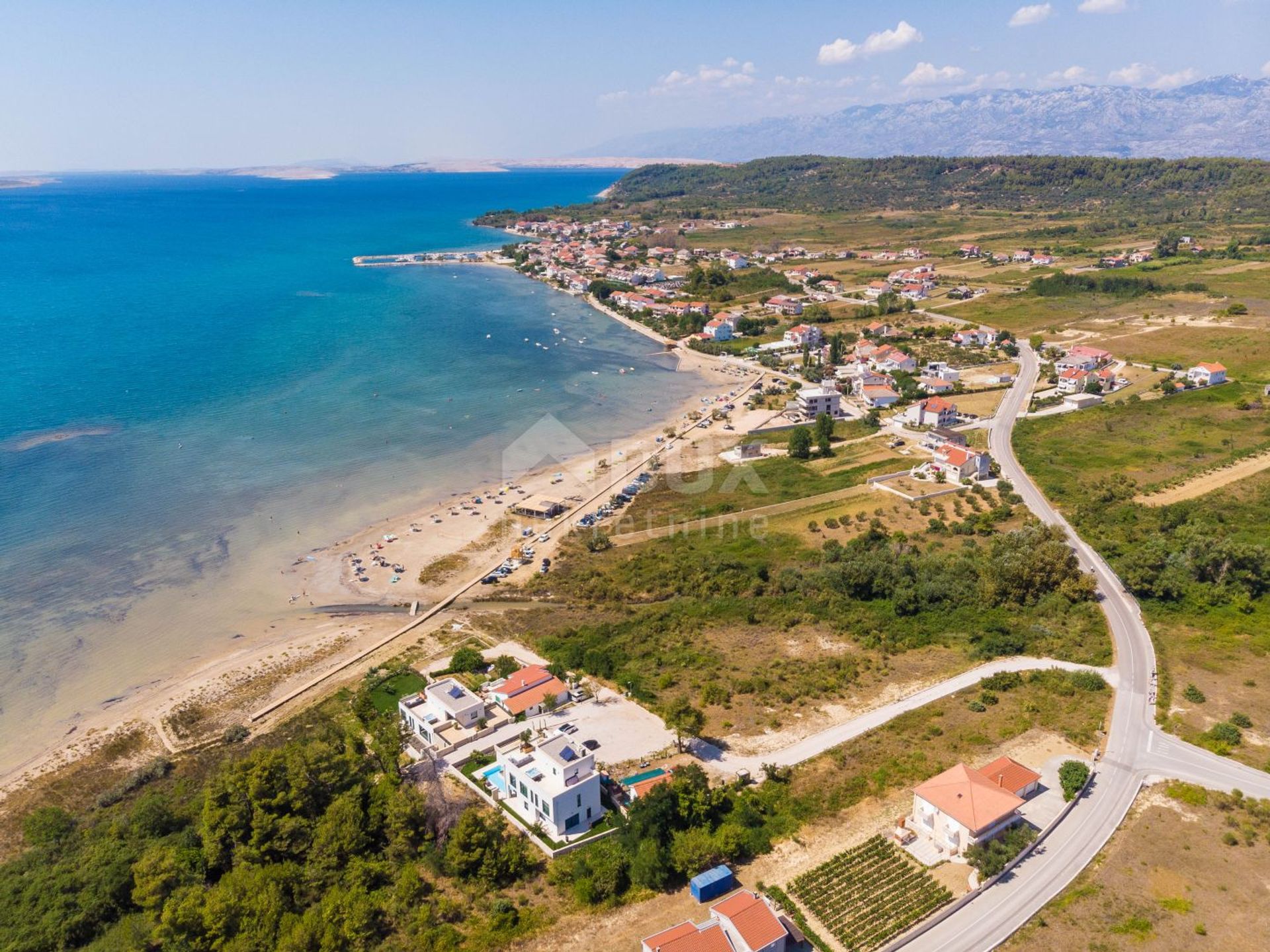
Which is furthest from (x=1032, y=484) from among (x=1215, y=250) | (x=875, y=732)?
(x=1215, y=250)

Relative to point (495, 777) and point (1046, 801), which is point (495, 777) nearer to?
point (495, 777)

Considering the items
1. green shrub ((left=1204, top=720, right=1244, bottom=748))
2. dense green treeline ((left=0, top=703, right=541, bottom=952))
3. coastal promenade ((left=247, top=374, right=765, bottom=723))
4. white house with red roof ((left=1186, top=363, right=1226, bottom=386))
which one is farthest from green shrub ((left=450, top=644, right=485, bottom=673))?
white house with red roof ((left=1186, top=363, right=1226, bottom=386))

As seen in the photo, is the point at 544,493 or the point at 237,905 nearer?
the point at 237,905

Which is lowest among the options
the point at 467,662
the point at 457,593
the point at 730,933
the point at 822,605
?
the point at 457,593

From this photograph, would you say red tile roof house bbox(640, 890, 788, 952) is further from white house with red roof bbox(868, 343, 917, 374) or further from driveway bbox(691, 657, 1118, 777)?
white house with red roof bbox(868, 343, 917, 374)

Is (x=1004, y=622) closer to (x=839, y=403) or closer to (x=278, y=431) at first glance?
(x=839, y=403)

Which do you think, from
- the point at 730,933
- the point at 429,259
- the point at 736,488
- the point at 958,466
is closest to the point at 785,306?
the point at 736,488
